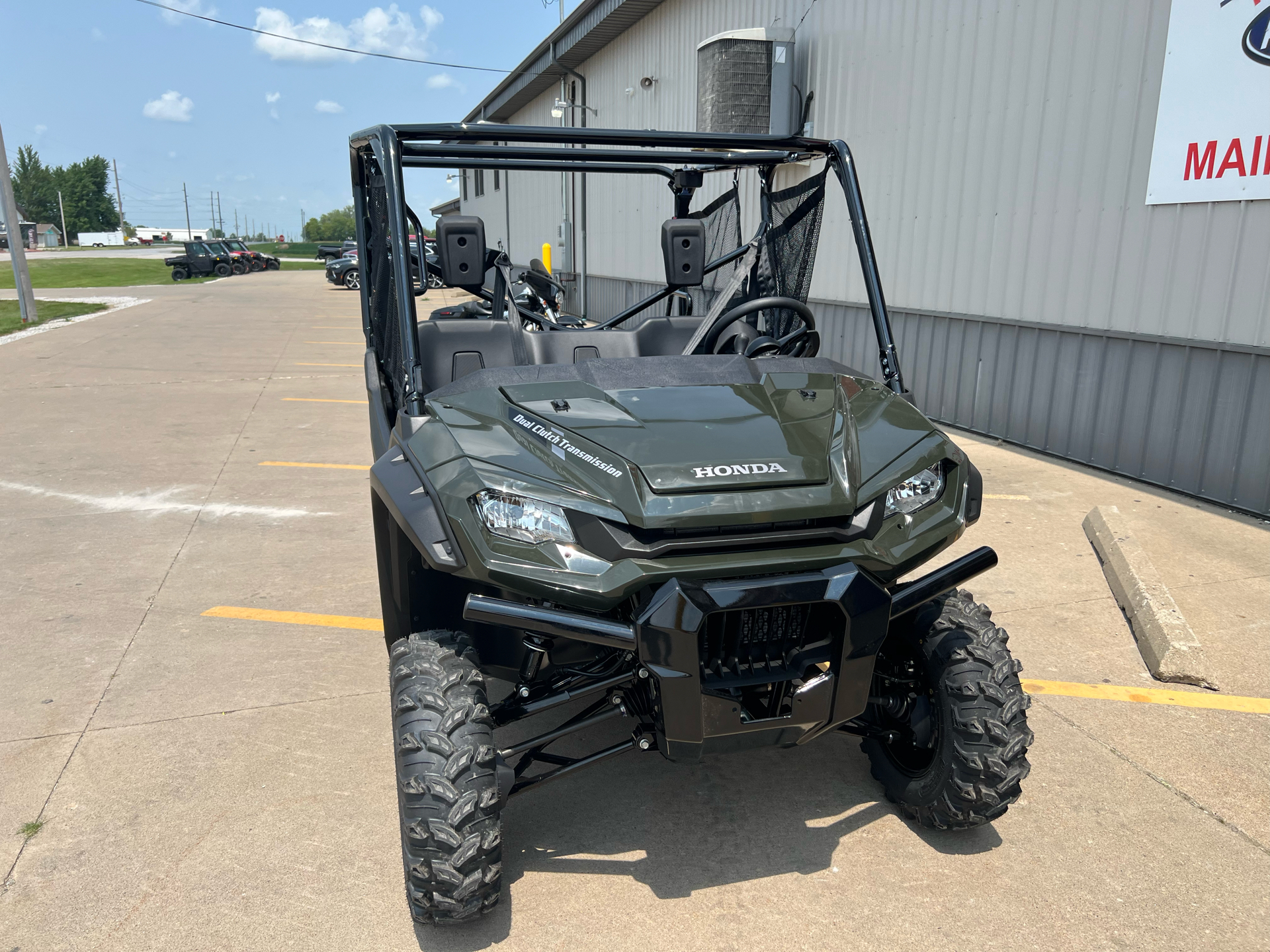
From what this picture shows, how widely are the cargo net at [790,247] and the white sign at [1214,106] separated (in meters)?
3.39

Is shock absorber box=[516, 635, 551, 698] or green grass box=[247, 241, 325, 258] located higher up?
shock absorber box=[516, 635, 551, 698]

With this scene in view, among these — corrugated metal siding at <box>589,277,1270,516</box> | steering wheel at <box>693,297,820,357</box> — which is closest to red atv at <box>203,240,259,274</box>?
corrugated metal siding at <box>589,277,1270,516</box>

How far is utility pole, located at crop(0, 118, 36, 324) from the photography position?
1783 centimetres

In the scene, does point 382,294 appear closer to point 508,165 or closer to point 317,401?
point 508,165

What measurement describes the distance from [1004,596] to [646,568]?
120 inches

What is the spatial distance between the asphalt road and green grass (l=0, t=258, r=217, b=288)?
96.7ft

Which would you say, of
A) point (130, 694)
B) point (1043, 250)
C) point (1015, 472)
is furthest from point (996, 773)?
point (1043, 250)

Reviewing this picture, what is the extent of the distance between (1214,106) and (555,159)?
15.0 feet

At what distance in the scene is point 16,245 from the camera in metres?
18.2

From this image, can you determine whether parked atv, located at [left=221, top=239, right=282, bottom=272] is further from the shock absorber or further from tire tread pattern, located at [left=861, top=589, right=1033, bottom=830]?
tire tread pattern, located at [left=861, top=589, right=1033, bottom=830]

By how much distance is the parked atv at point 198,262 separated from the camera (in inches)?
1561

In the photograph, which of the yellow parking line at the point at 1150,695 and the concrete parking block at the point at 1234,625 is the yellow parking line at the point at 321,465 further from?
the concrete parking block at the point at 1234,625

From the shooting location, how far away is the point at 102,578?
492 cm

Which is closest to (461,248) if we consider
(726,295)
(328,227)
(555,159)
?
(555,159)
